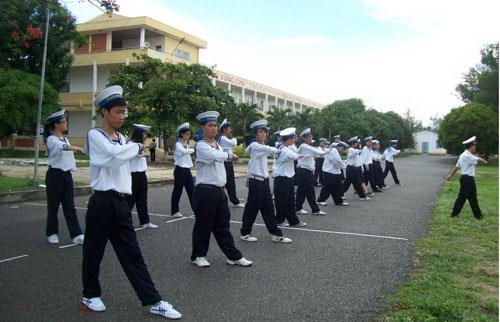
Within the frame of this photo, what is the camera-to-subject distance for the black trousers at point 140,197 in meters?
8.15

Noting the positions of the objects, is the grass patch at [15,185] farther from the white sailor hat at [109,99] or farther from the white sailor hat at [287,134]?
the white sailor hat at [109,99]

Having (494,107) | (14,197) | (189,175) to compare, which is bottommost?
(14,197)

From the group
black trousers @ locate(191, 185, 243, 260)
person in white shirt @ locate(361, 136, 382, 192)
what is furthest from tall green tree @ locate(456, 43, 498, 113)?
black trousers @ locate(191, 185, 243, 260)

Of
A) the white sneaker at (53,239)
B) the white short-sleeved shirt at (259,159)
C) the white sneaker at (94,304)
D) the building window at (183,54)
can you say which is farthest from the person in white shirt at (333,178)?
the building window at (183,54)

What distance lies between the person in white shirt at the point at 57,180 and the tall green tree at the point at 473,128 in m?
37.9

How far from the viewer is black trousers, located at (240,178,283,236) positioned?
23.2 feet

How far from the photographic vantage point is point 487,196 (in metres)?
14.9

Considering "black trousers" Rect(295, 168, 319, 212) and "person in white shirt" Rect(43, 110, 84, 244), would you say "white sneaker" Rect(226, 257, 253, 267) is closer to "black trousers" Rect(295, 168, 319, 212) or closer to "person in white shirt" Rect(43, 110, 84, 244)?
"person in white shirt" Rect(43, 110, 84, 244)

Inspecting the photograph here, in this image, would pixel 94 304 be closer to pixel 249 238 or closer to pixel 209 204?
pixel 209 204

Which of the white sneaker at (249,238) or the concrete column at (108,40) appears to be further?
the concrete column at (108,40)

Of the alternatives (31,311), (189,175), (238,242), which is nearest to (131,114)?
(189,175)

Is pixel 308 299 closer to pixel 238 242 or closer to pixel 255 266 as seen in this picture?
pixel 255 266

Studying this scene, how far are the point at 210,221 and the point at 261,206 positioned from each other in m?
1.62

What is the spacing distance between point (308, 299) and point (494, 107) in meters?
46.8
